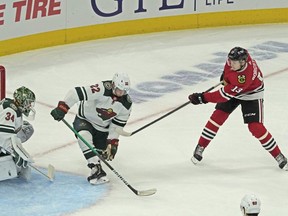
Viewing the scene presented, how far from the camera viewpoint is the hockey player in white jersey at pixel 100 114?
5777mm

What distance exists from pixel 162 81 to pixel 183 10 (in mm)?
1644

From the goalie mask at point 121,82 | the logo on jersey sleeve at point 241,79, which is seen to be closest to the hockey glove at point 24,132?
the goalie mask at point 121,82

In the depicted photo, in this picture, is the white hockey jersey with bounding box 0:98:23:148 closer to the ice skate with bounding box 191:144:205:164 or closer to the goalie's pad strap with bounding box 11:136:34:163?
the goalie's pad strap with bounding box 11:136:34:163

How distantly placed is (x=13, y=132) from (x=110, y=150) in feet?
1.98

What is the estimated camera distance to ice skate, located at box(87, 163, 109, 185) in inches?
228

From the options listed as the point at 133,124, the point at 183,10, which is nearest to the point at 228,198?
the point at 133,124

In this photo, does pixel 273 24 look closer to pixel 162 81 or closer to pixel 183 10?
pixel 183 10

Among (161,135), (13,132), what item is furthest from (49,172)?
(161,135)

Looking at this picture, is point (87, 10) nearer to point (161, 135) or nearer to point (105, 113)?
point (161, 135)

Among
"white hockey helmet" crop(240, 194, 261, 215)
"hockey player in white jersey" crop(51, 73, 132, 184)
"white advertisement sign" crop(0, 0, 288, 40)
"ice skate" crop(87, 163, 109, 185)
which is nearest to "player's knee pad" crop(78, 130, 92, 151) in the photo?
"hockey player in white jersey" crop(51, 73, 132, 184)

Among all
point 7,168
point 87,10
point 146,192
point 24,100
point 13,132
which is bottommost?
point 146,192

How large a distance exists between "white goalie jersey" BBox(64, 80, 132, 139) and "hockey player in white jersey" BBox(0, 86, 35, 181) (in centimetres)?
28

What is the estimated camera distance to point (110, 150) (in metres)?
5.84

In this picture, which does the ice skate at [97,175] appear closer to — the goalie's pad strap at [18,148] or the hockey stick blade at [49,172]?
the hockey stick blade at [49,172]
